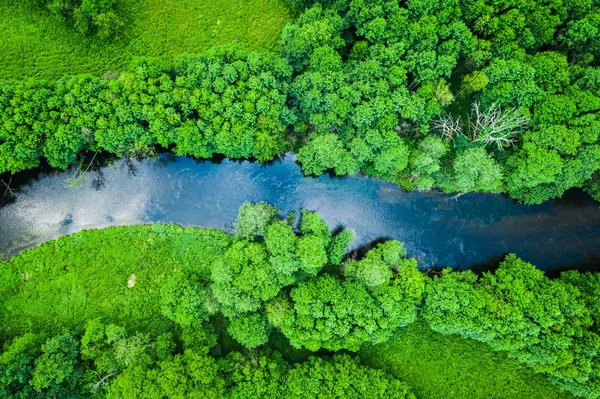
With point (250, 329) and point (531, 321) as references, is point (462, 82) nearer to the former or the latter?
point (531, 321)

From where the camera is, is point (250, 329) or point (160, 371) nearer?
point (160, 371)

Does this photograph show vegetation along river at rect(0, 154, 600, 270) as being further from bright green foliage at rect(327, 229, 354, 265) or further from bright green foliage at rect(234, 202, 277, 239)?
bright green foliage at rect(234, 202, 277, 239)

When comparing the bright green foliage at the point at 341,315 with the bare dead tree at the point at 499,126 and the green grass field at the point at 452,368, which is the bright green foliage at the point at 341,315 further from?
the bare dead tree at the point at 499,126

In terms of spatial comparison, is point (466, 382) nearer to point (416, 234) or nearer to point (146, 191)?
point (416, 234)

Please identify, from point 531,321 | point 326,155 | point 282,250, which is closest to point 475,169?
point 326,155

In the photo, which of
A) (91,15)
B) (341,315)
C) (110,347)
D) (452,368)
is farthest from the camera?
(452,368)

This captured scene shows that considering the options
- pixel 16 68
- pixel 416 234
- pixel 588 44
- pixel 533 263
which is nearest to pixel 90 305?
pixel 16 68

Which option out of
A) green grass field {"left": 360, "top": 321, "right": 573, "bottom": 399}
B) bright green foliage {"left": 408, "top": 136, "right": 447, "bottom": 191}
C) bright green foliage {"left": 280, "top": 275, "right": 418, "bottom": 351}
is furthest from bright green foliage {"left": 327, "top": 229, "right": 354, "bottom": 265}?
green grass field {"left": 360, "top": 321, "right": 573, "bottom": 399}
